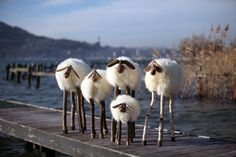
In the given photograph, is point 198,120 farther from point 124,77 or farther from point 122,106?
point 122,106

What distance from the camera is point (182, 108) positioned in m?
18.4

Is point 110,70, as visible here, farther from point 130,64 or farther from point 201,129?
point 201,129

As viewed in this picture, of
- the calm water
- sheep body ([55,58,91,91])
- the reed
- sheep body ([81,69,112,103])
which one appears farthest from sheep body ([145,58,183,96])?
the reed

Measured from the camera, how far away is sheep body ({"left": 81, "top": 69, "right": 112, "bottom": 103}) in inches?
292

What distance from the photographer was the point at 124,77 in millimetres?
6992

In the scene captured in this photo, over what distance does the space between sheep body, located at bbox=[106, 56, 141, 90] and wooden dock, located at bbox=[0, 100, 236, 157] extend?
1026mm

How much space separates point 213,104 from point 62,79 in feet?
38.9

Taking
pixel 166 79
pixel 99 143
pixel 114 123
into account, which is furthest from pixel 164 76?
pixel 99 143

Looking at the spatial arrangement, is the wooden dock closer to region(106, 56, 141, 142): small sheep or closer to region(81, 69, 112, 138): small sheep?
region(81, 69, 112, 138): small sheep

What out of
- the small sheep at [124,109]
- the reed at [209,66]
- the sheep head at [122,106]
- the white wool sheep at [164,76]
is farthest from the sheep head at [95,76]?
the reed at [209,66]

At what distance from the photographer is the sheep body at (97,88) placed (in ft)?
24.3

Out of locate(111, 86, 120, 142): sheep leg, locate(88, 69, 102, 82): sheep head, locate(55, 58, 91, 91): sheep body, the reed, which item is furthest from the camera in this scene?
the reed

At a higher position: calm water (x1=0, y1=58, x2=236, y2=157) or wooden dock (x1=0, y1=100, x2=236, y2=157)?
wooden dock (x1=0, y1=100, x2=236, y2=157)

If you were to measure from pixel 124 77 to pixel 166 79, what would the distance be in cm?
70
